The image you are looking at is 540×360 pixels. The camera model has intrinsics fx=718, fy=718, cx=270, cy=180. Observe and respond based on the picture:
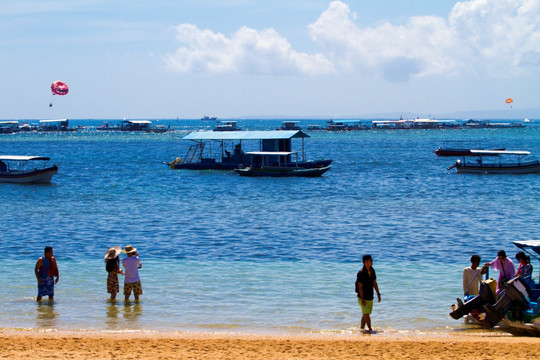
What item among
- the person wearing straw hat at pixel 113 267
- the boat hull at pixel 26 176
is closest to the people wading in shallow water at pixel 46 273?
the person wearing straw hat at pixel 113 267

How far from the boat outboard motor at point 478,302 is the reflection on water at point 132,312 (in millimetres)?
6802

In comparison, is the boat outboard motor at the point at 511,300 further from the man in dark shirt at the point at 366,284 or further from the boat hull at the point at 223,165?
the boat hull at the point at 223,165

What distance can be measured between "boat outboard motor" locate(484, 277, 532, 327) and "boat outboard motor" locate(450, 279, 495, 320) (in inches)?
5.6

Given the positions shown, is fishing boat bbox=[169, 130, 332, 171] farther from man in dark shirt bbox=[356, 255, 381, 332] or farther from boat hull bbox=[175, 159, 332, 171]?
man in dark shirt bbox=[356, 255, 381, 332]

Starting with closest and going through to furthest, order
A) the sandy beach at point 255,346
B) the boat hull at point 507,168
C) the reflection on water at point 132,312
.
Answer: the sandy beach at point 255,346 → the reflection on water at point 132,312 → the boat hull at point 507,168

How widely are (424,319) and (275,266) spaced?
22.6 ft

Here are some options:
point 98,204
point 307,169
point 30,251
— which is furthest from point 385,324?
point 307,169

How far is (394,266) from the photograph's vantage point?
2167cm

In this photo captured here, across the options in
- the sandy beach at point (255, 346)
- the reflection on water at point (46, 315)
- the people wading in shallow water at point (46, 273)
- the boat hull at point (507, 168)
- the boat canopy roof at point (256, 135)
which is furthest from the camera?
the boat hull at point (507, 168)

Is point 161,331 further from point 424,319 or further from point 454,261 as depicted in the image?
point 454,261

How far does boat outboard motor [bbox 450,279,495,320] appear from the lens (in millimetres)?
14445

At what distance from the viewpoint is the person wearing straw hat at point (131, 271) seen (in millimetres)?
16375

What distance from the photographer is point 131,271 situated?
54.7ft

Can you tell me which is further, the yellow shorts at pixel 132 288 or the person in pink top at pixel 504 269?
the yellow shorts at pixel 132 288
